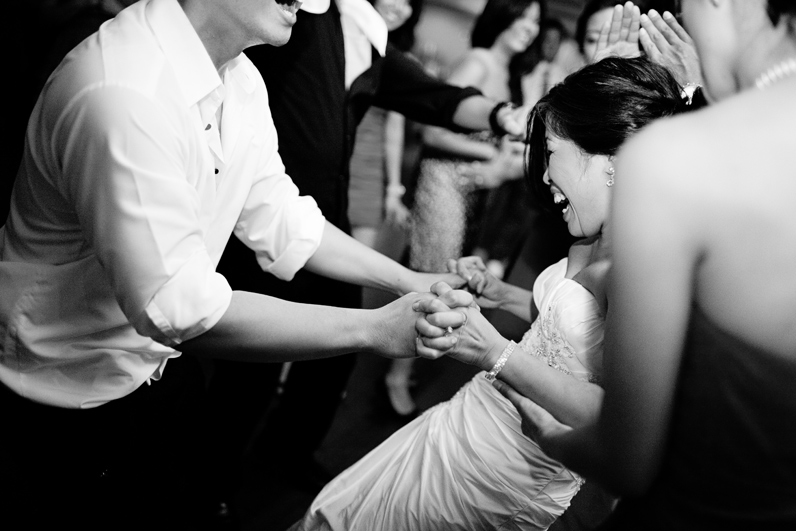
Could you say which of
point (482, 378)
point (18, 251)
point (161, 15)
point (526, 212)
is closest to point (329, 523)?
point (482, 378)

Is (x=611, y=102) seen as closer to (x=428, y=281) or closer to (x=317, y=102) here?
(x=428, y=281)

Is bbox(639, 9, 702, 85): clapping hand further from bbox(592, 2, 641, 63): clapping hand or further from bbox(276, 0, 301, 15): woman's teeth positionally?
bbox(276, 0, 301, 15): woman's teeth

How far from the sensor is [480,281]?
72.2 inches

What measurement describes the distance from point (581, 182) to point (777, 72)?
2.22 ft

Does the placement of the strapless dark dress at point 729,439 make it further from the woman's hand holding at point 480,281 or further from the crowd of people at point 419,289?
the woman's hand holding at point 480,281

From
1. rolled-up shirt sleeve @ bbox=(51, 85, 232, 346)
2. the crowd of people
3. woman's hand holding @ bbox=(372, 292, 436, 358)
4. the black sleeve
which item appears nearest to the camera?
the crowd of people

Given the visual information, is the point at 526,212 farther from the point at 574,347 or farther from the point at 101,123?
the point at 101,123

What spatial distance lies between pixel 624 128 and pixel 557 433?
71cm

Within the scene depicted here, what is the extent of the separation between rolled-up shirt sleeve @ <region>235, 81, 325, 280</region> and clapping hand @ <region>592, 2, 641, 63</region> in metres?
0.80

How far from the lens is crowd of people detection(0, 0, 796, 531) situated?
31.4 inches

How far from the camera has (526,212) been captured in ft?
13.5

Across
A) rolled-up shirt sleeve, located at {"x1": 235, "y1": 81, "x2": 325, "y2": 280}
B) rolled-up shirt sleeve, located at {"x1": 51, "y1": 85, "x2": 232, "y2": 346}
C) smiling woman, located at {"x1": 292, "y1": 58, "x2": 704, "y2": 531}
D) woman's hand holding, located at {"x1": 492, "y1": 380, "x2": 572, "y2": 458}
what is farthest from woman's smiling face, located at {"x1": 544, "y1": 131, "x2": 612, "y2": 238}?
rolled-up shirt sleeve, located at {"x1": 51, "y1": 85, "x2": 232, "y2": 346}

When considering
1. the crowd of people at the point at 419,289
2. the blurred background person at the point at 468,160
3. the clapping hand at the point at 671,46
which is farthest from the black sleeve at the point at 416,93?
the blurred background person at the point at 468,160

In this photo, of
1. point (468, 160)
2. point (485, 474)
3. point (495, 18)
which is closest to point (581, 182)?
point (485, 474)
